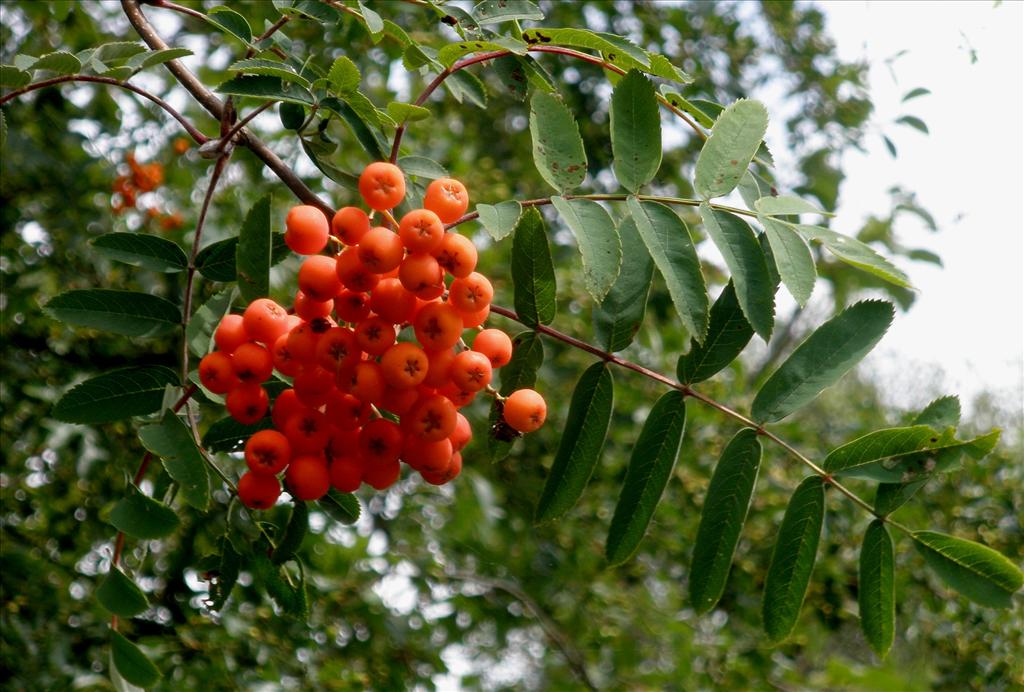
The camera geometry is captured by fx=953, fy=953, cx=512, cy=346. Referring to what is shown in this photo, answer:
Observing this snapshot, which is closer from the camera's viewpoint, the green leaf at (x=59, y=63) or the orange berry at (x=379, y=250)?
the orange berry at (x=379, y=250)

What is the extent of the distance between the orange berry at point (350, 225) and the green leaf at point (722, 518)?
2.29 ft

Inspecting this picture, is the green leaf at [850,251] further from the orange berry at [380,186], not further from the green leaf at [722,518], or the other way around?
the orange berry at [380,186]

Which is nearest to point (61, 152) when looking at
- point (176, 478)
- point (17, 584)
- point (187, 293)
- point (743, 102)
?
point (17, 584)

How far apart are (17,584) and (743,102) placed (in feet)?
8.10

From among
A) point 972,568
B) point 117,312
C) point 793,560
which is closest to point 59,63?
point 117,312

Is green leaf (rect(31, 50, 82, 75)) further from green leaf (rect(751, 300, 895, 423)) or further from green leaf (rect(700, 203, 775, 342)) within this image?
green leaf (rect(751, 300, 895, 423))

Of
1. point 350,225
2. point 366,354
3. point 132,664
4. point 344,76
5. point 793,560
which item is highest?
point 344,76

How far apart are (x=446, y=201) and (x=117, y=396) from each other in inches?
23.2

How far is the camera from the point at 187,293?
1.51 meters

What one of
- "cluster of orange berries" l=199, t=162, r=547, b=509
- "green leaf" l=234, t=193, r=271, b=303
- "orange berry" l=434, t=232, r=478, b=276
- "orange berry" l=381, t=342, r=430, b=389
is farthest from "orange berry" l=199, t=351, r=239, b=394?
"orange berry" l=434, t=232, r=478, b=276

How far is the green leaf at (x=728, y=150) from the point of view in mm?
1461

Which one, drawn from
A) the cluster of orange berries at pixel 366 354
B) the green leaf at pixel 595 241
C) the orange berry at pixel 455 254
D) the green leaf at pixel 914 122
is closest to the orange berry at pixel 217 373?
the cluster of orange berries at pixel 366 354

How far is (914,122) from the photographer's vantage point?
128 inches

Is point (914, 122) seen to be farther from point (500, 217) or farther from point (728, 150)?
point (500, 217)
